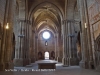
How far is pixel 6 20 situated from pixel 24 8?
26.5 ft

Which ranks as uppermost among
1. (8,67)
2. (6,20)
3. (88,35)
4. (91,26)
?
(6,20)

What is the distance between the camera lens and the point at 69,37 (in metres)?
17.5

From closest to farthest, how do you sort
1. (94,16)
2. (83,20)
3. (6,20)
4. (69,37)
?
(94,16) < (6,20) < (83,20) < (69,37)

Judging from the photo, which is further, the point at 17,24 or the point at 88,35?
the point at 17,24

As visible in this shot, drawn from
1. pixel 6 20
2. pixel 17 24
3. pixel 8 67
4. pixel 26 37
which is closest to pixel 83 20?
pixel 6 20

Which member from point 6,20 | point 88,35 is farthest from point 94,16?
point 6,20

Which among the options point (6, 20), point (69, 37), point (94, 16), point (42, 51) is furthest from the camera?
point (42, 51)

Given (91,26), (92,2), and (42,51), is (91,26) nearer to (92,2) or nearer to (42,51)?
(92,2)

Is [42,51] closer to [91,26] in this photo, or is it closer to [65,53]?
[65,53]

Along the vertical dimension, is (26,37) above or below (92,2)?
below

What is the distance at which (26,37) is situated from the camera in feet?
58.1

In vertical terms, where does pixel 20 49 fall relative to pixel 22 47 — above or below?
below

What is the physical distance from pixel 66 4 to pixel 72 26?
11.4 ft

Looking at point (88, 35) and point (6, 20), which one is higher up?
point (6, 20)
